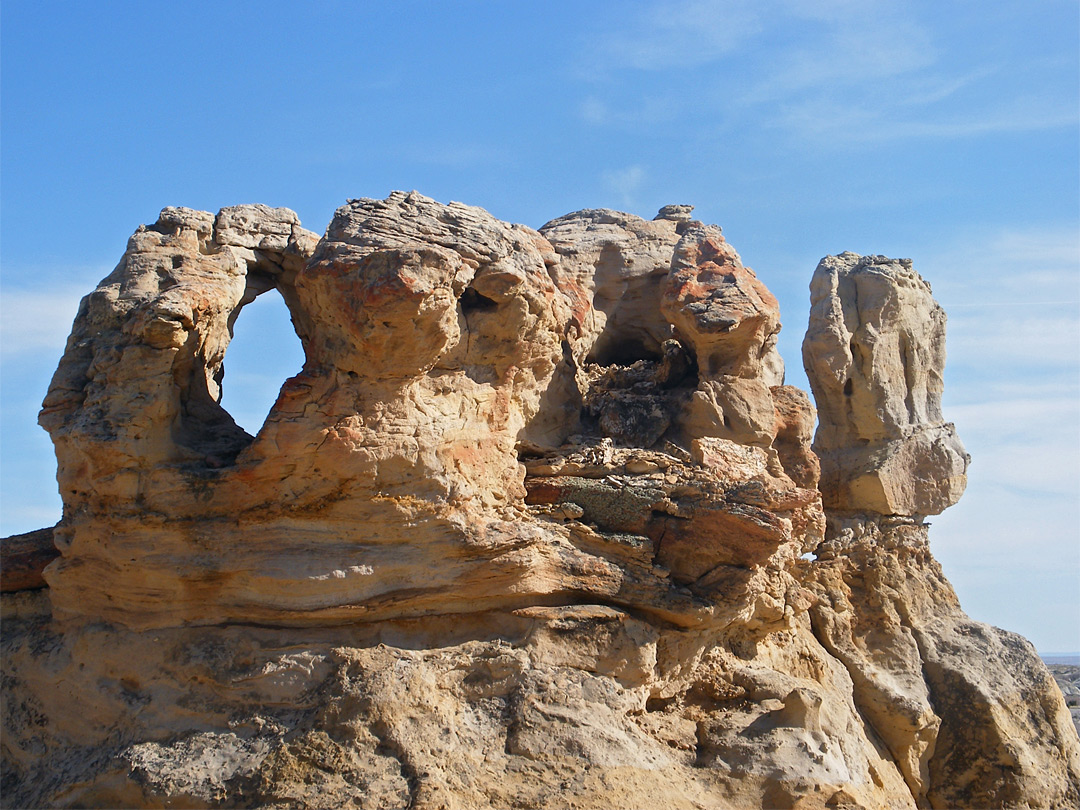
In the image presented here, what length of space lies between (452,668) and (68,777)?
284cm

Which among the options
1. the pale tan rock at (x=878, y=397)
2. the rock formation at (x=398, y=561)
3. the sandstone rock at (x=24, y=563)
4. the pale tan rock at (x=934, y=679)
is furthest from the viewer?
the pale tan rock at (x=878, y=397)

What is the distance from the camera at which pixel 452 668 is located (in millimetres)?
9008

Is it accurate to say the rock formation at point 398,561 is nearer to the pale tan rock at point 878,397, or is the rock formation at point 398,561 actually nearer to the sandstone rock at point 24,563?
the sandstone rock at point 24,563

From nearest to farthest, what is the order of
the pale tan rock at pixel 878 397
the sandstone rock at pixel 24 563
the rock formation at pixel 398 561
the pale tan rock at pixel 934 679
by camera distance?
the rock formation at pixel 398 561 → the sandstone rock at pixel 24 563 → the pale tan rock at pixel 934 679 → the pale tan rock at pixel 878 397

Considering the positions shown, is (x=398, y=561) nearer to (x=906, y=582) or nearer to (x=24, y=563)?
(x=24, y=563)

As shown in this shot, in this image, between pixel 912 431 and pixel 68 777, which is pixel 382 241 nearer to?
pixel 68 777

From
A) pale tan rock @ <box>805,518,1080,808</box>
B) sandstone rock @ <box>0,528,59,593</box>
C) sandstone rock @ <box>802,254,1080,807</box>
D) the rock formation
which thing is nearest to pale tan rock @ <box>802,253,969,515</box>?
sandstone rock @ <box>802,254,1080,807</box>

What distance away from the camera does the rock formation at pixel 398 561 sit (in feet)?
28.5

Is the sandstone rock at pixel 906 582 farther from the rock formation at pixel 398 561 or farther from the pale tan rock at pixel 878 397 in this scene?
the rock formation at pixel 398 561

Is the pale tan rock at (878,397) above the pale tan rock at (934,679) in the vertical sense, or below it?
above

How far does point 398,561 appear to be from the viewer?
9.14 m

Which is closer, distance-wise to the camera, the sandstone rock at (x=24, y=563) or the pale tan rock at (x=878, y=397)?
the sandstone rock at (x=24, y=563)

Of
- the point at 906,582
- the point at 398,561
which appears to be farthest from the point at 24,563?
the point at 906,582

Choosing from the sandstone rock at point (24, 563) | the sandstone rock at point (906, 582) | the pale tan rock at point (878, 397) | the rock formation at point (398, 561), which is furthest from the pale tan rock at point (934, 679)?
the sandstone rock at point (24, 563)
